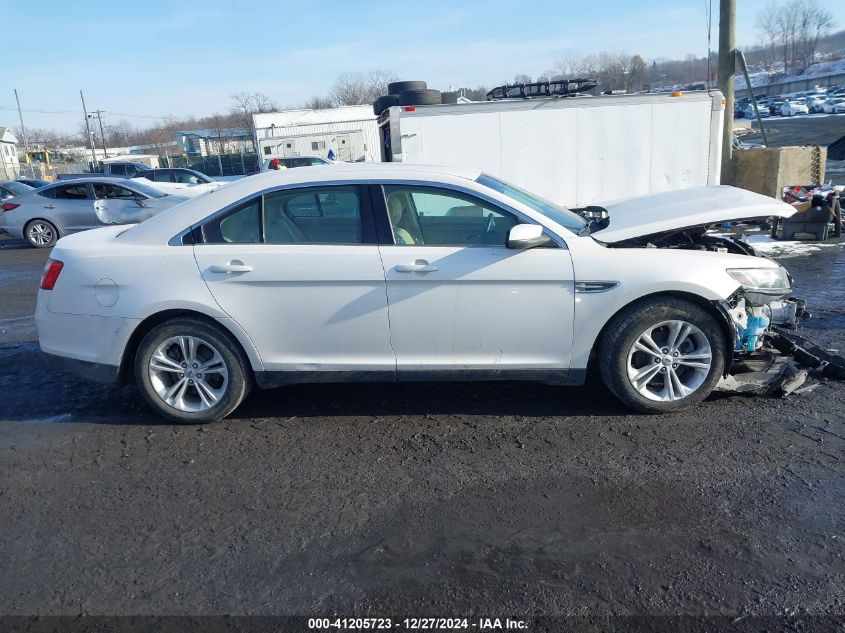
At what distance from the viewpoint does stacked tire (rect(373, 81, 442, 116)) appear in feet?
38.2

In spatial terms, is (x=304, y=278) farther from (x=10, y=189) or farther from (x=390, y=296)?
(x=10, y=189)

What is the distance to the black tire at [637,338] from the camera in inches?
172

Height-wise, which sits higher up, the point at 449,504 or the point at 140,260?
the point at 140,260

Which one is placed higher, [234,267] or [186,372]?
[234,267]

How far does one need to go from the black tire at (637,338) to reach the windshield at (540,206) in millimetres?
702

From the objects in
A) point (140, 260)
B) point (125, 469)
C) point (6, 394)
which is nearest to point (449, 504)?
point (125, 469)

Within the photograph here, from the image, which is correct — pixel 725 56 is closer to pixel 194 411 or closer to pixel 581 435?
pixel 581 435

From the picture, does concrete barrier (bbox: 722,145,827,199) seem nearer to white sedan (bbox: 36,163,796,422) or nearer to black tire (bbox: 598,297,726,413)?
white sedan (bbox: 36,163,796,422)

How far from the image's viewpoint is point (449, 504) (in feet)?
11.7

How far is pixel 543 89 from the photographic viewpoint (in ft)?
38.7

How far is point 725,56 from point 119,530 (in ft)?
46.0

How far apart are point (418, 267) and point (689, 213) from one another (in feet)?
6.31

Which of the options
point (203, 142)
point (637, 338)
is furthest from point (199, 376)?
point (203, 142)

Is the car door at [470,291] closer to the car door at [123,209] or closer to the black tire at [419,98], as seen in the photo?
the black tire at [419,98]
